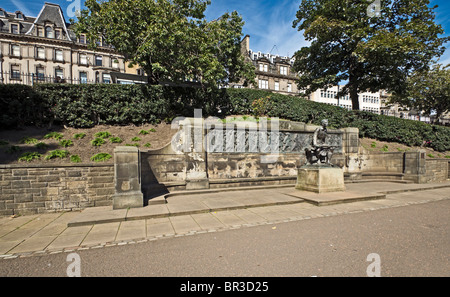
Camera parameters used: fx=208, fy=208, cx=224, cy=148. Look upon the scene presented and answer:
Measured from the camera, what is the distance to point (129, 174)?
6996 mm

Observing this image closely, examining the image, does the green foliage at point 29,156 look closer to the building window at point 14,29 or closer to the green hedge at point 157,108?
the green hedge at point 157,108

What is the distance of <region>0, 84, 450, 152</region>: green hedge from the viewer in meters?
11.7

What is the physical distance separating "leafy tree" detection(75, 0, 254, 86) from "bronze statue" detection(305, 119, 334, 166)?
27.2ft

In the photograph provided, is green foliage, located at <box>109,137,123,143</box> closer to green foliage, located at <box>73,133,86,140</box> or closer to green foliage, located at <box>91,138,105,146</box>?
green foliage, located at <box>91,138,105,146</box>

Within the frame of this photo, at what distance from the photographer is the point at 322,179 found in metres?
8.70

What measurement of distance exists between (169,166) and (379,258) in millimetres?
7709

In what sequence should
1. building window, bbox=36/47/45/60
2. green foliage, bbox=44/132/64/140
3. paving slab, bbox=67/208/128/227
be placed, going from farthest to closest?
building window, bbox=36/47/45/60, green foliage, bbox=44/132/64/140, paving slab, bbox=67/208/128/227

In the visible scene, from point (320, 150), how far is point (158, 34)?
1166cm

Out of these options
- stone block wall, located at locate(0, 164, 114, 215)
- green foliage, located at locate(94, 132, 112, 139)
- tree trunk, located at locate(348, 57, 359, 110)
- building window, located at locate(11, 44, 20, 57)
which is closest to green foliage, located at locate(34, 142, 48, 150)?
green foliage, located at locate(94, 132, 112, 139)

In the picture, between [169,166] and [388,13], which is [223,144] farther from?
[388,13]

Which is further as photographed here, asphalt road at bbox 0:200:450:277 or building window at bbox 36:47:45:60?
building window at bbox 36:47:45:60

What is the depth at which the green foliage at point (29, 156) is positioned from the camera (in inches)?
313

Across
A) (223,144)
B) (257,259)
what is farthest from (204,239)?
(223,144)

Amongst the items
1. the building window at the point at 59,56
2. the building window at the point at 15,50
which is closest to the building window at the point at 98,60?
the building window at the point at 59,56
